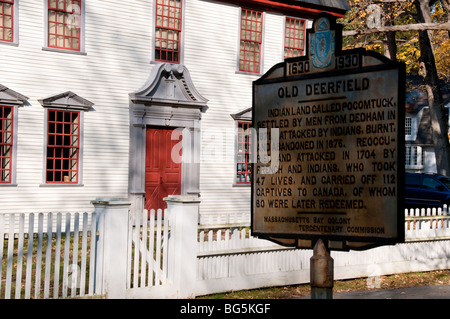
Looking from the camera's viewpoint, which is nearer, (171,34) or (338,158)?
(338,158)

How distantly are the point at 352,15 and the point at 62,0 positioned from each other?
12785mm

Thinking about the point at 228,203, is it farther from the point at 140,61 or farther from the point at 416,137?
the point at 416,137

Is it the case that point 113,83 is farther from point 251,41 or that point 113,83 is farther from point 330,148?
point 330,148

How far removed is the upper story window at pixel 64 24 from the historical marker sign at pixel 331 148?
12.7 m

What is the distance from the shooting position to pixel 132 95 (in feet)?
57.9

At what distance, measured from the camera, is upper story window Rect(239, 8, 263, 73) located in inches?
789

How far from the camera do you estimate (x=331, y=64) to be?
4.75 m

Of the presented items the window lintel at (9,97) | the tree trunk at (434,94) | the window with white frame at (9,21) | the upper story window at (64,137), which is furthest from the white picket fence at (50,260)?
the tree trunk at (434,94)

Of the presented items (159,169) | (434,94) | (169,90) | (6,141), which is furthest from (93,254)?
(434,94)

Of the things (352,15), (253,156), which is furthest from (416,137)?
(253,156)

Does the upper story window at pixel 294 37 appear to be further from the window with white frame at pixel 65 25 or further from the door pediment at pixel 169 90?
the window with white frame at pixel 65 25

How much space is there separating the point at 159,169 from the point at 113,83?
288 centimetres
